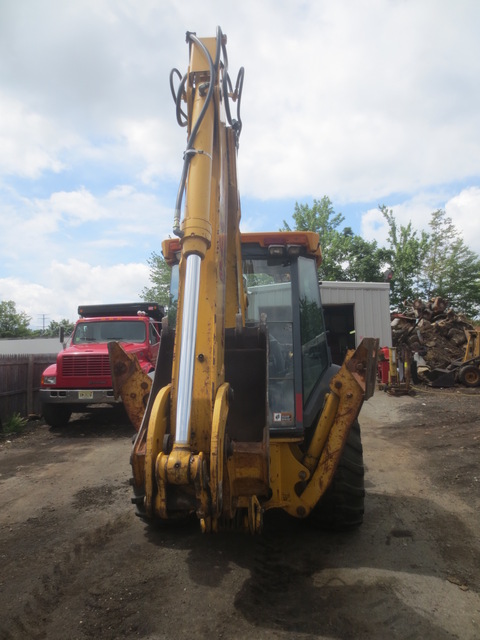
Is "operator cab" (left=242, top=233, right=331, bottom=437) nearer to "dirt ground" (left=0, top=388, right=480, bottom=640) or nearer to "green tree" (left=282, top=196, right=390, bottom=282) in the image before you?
"dirt ground" (left=0, top=388, right=480, bottom=640)

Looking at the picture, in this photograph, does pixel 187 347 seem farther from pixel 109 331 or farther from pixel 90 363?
pixel 109 331

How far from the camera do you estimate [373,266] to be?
30250mm

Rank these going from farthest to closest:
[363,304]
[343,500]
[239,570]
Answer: [363,304] < [343,500] < [239,570]

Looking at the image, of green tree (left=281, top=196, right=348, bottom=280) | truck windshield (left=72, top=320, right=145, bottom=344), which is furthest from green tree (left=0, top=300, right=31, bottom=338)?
truck windshield (left=72, top=320, right=145, bottom=344)

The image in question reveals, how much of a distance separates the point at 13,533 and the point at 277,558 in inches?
91.7

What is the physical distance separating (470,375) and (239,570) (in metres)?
13.4

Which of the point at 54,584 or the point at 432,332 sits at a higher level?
the point at 432,332

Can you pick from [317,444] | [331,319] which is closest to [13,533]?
[317,444]

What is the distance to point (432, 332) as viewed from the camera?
18344 mm

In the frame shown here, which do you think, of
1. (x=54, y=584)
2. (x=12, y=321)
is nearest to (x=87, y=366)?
(x=54, y=584)

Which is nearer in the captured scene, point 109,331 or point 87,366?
point 87,366

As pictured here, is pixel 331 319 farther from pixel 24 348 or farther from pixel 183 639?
pixel 24 348

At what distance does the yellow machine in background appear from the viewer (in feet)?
8.55

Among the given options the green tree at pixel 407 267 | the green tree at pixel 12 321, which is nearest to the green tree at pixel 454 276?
the green tree at pixel 407 267
